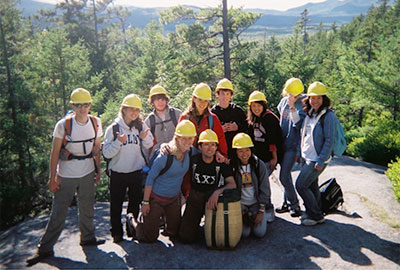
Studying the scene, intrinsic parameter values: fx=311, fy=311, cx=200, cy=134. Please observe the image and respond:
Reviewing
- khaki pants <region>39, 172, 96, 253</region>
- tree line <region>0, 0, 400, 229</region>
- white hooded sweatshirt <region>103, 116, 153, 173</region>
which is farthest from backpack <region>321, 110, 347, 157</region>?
Answer: tree line <region>0, 0, 400, 229</region>

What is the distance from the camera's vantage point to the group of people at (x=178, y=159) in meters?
4.30

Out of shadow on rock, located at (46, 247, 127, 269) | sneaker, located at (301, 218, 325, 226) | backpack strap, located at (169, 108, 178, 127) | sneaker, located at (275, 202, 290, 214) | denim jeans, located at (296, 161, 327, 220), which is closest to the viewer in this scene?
shadow on rock, located at (46, 247, 127, 269)

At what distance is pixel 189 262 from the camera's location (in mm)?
4195

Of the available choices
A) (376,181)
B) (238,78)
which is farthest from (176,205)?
(238,78)

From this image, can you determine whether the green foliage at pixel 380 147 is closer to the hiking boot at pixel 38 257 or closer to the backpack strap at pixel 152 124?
the backpack strap at pixel 152 124

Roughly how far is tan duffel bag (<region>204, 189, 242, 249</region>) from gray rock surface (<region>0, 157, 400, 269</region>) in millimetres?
137

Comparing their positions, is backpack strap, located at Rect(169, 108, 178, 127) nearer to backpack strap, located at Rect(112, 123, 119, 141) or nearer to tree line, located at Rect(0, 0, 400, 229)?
backpack strap, located at Rect(112, 123, 119, 141)

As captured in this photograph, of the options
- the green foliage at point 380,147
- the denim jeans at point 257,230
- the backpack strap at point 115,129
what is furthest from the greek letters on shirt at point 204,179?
the green foliage at point 380,147

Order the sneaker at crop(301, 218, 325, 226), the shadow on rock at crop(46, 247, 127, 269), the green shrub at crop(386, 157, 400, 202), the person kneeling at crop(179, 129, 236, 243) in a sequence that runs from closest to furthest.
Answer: the shadow on rock at crop(46, 247, 127, 269)
the person kneeling at crop(179, 129, 236, 243)
the sneaker at crop(301, 218, 325, 226)
the green shrub at crop(386, 157, 400, 202)

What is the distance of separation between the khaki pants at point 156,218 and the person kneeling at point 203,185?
157 mm

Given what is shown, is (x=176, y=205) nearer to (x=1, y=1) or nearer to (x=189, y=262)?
(x=189, y=262)

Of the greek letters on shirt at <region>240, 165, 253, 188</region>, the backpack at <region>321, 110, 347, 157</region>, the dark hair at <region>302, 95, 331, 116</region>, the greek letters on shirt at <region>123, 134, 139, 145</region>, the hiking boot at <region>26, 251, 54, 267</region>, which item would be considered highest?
the dark hair at <region>302, 95, 331, 116</region>

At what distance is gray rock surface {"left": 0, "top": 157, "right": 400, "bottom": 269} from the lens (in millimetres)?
4121

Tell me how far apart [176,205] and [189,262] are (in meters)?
0.86
